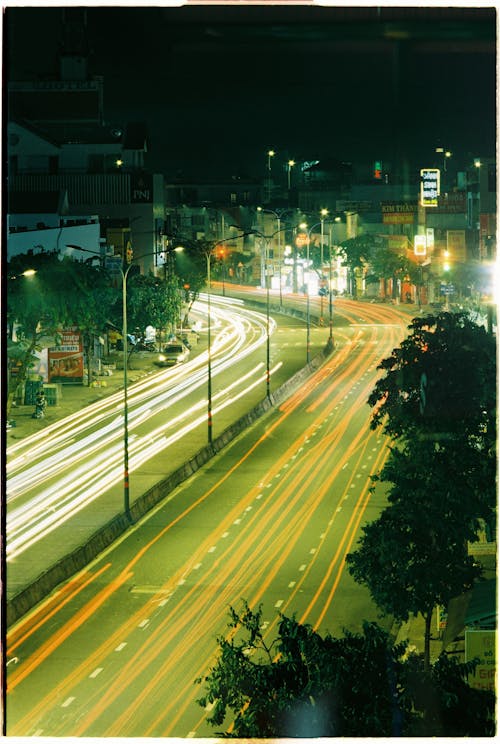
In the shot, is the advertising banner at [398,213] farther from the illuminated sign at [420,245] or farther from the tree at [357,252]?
the tree at [357,252]

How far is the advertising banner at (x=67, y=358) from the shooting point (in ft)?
174

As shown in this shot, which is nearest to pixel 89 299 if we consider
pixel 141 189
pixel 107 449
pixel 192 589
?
pixel 107 449

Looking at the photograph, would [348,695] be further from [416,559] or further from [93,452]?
[93,452]

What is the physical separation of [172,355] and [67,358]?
13.7 meters

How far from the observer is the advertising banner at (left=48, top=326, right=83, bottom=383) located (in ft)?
174

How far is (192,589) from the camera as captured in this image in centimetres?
2758

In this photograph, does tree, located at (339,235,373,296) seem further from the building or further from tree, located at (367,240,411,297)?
the building

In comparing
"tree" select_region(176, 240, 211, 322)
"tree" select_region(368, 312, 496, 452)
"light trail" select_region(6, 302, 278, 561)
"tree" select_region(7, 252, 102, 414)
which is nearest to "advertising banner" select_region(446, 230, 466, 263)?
"tree" select_region(176, 240, 211, 322)

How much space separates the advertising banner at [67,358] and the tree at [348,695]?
4244 centimetres

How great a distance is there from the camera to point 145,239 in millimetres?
80438

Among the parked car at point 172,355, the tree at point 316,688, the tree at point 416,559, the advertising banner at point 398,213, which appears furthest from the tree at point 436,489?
the advertising banner at point 398,213

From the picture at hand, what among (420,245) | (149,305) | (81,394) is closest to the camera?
(81,394)

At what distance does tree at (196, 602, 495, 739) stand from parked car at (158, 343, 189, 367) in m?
55.4

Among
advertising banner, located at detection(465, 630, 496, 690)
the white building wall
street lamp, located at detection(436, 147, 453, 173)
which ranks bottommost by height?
advertising banner, located at detection(465, 630, 496, 690)
